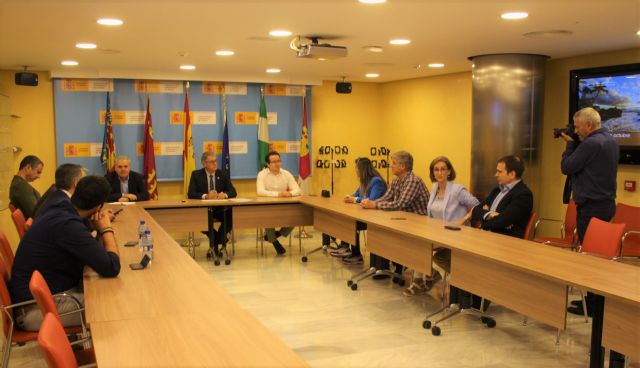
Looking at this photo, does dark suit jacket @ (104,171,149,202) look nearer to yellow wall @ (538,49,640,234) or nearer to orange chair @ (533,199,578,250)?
orange chair @ (533,199,578,250)

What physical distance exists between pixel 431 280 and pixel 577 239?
1448 mm

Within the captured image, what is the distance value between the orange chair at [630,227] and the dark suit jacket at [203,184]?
4665 mm

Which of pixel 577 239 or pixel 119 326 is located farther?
pixel 577 239

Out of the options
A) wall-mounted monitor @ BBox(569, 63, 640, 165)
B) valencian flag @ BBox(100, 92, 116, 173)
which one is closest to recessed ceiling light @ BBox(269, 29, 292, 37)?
wall-mounted monitor @ BBox(569, 63, 640, 165)

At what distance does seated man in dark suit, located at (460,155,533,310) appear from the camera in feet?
16.0

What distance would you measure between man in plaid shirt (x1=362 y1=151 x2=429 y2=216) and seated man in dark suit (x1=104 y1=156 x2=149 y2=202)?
3255 millimetres

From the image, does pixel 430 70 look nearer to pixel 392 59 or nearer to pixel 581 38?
pixel 392 59

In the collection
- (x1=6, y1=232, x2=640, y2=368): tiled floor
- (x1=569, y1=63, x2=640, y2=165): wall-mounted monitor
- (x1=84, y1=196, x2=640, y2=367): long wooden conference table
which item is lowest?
(x1=6, y1=232, x2=640, y2=368): tiled floor

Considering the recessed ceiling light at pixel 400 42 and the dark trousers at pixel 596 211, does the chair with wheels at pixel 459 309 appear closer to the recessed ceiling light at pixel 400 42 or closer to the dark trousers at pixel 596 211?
the dark trousers at pixel 596 211

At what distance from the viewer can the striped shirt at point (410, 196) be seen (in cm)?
607

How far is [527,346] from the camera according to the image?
4.29 meters

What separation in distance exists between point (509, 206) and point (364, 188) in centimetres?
230

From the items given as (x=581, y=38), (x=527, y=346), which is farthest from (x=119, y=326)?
(x=581, y=38)

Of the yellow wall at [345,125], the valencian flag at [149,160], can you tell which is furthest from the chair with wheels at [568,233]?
the valencian flag at [149,160]
